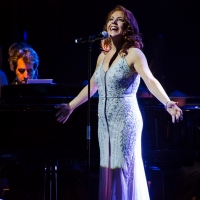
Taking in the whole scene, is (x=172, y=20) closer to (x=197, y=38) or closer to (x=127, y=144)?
(x=197, y=38)

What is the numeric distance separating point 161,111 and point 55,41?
2768mm

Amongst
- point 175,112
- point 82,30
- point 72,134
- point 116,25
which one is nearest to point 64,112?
point 72,134

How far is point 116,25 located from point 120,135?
0.84 m

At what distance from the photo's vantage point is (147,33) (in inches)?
266

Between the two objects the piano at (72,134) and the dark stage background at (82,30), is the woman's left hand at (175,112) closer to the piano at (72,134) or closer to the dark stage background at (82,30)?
the piano at (72,134)

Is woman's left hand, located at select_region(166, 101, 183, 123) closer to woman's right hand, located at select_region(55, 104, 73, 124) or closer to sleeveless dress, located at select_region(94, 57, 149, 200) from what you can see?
sleeveless dress, located at select_region(94, 57, 149, 200)

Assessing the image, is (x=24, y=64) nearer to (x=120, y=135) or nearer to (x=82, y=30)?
(x=82, y=30)

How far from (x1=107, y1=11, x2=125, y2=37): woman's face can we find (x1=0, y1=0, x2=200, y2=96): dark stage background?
110 inches

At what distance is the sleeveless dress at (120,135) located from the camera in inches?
137

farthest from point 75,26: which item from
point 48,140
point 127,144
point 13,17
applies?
point 127,144

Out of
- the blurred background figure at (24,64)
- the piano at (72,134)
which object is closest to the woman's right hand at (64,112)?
the piano at (72,134)

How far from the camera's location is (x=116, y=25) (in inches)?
138

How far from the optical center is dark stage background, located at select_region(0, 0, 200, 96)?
21.5ft

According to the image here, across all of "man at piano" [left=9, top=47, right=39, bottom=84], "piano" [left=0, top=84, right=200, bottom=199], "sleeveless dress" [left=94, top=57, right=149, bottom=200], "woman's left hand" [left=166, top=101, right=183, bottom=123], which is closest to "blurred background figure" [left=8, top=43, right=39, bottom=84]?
"man at piano" [left=9, top=47, right=39, bottom=84]
